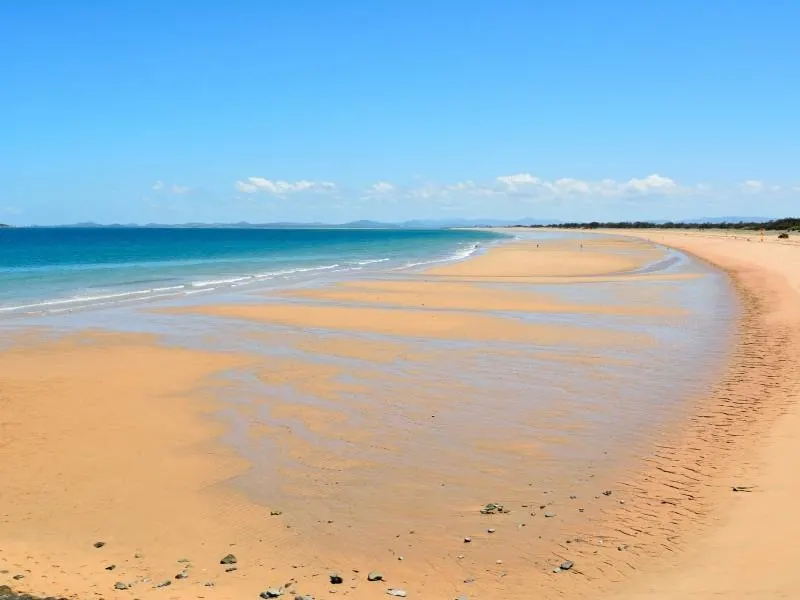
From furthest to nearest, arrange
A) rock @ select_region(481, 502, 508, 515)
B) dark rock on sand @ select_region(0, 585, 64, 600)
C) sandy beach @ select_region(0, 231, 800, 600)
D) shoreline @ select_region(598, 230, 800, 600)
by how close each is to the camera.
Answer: rock @ select_region(481, 502, 508, 515) → sandy beach @ select_region(0, 231, 800, 600) → shoreline @ select_region(598, 230, 800, 600) → dark rock on sand @ select_region(0, 585, 64, 600)

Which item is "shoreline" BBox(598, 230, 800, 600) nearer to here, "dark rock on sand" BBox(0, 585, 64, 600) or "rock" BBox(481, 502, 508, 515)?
"rock" BBox(481, 502, 508, 515)

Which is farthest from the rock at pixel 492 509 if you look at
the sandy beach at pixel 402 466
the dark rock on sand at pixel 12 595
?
the dark rock on sand at pixel 12 595

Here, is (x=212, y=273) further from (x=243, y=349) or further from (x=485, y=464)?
(x=485, y=464)

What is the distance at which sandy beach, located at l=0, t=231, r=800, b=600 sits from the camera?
5.89m

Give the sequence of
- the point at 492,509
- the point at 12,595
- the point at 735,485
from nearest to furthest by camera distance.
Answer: the point at 12,595 → the point at 492,509 → the point at 735,485

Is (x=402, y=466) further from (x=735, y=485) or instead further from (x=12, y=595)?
(x=12, y=595)

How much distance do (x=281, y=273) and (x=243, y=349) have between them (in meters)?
28.3

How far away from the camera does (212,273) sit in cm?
4497

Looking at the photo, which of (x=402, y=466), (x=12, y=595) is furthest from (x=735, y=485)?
(x=12, y=595)

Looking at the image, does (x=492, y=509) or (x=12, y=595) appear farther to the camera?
(x=492, y=509)

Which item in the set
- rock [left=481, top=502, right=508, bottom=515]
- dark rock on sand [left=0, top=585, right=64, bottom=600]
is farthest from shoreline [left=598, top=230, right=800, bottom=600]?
dark rock on sand [left=0, top=585, right=64, bottom=600]

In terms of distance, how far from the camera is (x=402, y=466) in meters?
8.52

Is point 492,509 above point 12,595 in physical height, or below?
below

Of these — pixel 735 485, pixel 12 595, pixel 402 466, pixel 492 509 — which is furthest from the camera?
pixel 402 466
